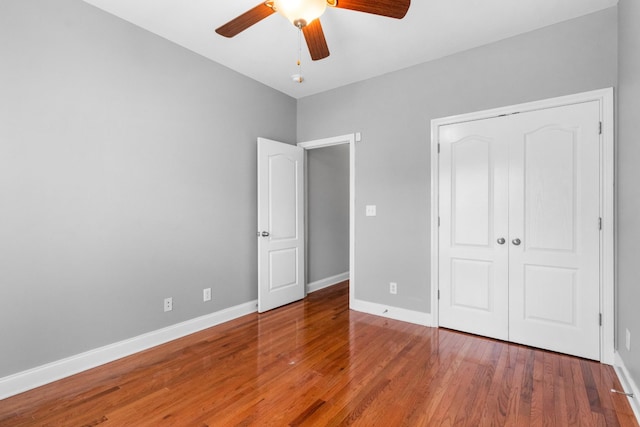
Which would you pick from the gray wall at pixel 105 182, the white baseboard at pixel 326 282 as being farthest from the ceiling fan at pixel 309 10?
the white baseboard at pixel 326 282

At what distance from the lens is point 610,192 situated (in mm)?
2391

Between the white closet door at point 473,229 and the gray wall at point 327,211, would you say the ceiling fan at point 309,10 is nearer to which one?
the white closet door at point 473,229

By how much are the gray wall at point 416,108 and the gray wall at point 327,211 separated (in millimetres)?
730

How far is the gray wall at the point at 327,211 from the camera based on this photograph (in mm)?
4637

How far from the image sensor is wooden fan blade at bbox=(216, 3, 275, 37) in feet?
6.25

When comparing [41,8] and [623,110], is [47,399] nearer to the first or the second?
[41,8]

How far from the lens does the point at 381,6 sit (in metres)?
1.80

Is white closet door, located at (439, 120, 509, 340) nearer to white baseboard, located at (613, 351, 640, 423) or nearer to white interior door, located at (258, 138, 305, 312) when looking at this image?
white baseboard, located at (613, 351, 640, 423)

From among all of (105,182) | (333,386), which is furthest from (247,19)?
(333,386)

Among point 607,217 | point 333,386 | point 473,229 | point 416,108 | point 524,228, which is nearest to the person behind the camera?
point 333,386

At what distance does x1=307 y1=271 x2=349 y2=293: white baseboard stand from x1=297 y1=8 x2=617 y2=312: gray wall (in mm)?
1012

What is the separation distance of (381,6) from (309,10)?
17.1 inches

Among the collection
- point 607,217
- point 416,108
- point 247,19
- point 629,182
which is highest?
point 247,19

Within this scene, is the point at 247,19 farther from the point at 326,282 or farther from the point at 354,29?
the point at 326,282
